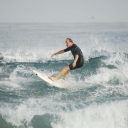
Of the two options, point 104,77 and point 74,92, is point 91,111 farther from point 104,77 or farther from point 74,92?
point 104,77

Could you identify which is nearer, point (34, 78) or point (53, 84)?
point (53, 84)

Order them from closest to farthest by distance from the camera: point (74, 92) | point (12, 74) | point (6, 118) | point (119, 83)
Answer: point (6, 118) → point (74, 92) → point (119, 83) → point (12, 74)

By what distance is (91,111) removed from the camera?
7.01m

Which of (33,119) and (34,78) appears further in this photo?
(34,78)

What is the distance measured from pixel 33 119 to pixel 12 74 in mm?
3614

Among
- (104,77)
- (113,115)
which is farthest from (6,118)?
(104,77)

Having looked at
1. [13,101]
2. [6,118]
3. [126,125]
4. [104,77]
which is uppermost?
[104,77]

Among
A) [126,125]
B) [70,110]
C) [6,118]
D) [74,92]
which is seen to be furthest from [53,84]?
[126,125]

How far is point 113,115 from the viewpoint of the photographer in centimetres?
710

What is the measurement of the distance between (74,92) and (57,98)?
2.41ft

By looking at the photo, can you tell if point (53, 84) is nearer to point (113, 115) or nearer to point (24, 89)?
point (24, 89)

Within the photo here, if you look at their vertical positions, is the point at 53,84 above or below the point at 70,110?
above

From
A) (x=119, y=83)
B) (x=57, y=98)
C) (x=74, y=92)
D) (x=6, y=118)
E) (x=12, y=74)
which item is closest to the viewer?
(x=6, y=118)

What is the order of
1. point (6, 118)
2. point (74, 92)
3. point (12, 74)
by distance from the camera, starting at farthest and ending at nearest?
point (12, 74)
point (74, 92)
point (6, 118)
